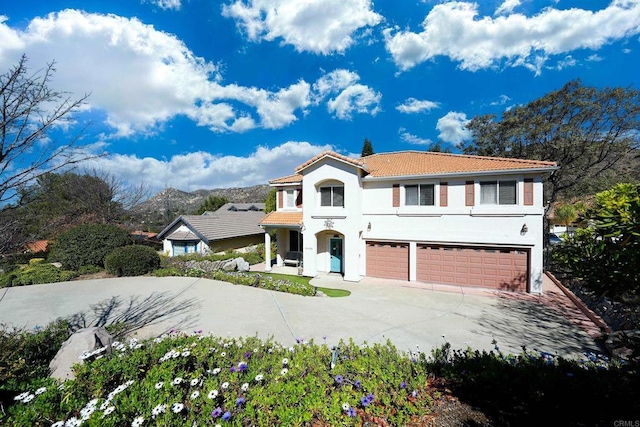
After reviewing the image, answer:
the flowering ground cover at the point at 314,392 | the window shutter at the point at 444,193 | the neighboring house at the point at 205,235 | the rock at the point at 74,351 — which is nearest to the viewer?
the flowering ground cover at the point at 314,392

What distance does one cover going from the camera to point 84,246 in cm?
1683

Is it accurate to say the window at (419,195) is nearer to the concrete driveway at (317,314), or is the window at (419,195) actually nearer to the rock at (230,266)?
the concrete driveway at (317,314)

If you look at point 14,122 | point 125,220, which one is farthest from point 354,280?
point 125,220

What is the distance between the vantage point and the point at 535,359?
15.8 feet

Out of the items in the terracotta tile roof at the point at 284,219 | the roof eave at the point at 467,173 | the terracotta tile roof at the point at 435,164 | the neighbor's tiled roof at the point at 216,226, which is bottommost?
the neighbor's tiled roof at the point at 216,226

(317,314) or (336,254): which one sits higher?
(336,254)

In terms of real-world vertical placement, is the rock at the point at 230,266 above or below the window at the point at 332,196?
below

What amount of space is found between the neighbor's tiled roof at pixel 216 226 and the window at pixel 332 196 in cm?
1087

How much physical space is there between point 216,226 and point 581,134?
29.2 meters

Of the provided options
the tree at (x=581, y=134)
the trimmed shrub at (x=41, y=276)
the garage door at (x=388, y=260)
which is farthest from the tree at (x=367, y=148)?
the trimmed shrub at (x=41, y=276)

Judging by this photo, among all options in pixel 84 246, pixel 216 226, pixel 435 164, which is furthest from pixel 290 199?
pixel 84 246

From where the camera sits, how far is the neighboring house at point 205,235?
2148 centimetres

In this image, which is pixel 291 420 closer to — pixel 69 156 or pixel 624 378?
pixel 624 378

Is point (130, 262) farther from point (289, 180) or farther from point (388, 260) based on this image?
point (388, 260)
